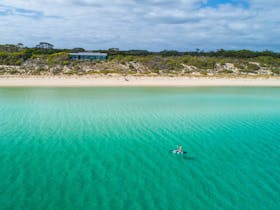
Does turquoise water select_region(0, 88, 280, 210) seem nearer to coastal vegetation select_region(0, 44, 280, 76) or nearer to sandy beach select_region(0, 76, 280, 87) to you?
sandy beach select_region(0, 76, 280, 87)

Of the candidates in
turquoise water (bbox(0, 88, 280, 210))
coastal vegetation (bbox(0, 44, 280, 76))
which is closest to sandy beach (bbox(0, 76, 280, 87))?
coastal vegetation (bbox(0, 44, 280, 76))

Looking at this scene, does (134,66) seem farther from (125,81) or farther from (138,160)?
(138,160)

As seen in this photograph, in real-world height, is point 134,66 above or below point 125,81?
above

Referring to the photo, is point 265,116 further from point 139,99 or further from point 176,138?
point 139,99

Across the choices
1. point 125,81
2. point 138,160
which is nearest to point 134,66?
point 125,81

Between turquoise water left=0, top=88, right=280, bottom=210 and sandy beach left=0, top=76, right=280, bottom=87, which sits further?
sandy beach left=0, top=76, right=280, bottom=87

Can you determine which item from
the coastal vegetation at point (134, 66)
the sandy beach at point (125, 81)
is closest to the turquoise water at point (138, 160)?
the sandy beach at point (125, 81)
